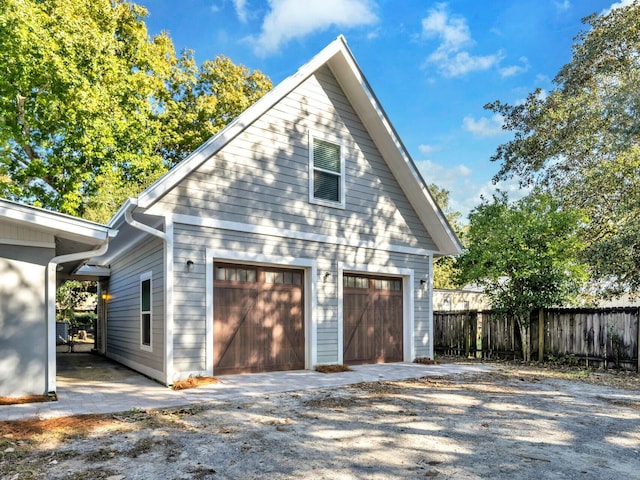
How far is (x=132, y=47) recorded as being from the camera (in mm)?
19906

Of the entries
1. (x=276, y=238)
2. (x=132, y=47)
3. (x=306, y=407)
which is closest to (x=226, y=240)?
(x=276, y=238)

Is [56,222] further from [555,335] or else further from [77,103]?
[77,103]

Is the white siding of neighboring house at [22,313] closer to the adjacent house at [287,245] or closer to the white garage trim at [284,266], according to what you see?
the adjacent house at [287,245]

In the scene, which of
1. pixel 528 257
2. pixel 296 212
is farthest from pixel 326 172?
pixel 528 257

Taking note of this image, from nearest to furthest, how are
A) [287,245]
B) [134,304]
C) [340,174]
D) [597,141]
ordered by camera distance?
[287,245], [134,304], [340,174], [597,141]

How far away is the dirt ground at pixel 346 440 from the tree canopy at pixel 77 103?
13.6m

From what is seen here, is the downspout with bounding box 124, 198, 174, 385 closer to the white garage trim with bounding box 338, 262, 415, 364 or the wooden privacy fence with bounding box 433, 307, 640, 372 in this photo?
the white garage trim with bounding box 338, 262, 415, 364

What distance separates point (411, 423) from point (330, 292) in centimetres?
470

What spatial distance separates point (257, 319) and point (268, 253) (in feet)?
4.31

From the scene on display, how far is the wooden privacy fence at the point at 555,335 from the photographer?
9797 millimetres

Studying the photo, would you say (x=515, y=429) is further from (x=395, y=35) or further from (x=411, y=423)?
(x=395, y=35)

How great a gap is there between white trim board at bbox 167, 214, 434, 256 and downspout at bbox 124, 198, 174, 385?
0.36 m

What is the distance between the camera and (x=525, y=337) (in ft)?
37.9

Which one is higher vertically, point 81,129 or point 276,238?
point 81,129
